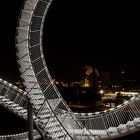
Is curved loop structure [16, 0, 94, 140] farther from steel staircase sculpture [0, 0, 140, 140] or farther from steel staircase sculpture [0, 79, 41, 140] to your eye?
steel staircase sculpture [0, 79, 41, 140]

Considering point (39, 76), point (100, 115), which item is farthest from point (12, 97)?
point (100, 115)

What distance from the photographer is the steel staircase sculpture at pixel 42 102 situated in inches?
581

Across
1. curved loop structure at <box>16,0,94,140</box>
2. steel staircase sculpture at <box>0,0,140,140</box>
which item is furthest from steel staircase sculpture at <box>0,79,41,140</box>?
curved loop structure at <box>16,0,94,140</box>

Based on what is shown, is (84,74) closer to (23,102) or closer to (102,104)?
(102,104)

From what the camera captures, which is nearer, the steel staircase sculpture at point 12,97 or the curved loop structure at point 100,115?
the curved loop structure at point 100,115

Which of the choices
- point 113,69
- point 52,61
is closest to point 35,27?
point 52,61

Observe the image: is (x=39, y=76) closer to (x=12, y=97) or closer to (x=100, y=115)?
(x=12, y=97)

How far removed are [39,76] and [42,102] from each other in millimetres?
1771

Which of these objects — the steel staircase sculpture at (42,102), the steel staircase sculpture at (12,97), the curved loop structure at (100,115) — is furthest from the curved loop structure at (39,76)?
the steel staircase sculpture at (12,97)

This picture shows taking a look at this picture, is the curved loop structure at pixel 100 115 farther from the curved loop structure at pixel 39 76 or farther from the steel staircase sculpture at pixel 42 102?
the curved loop structure at pixel 39 76

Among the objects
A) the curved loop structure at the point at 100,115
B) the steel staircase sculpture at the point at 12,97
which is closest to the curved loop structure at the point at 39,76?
the curved loop structure at the point at 100,115

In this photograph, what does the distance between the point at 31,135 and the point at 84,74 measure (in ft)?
135

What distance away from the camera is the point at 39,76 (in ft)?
54.6

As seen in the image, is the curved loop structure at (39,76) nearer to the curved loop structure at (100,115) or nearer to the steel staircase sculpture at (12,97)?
the curved loop structure at (100,115)
